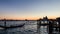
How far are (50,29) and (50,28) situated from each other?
0.72 feet

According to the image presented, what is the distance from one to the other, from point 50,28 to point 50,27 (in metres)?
0.22

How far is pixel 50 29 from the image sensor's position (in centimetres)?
2373

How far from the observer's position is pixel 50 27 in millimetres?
23906

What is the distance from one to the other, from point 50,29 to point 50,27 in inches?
17.4

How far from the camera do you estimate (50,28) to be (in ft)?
78.1
